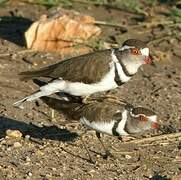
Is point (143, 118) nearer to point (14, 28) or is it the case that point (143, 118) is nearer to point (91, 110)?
point (91, 110)

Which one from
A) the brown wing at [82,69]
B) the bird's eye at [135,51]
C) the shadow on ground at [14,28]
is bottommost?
the shadow on ground at [14,28]

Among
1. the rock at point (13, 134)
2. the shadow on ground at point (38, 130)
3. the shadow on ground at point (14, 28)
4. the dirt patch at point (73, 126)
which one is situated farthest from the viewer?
the shadow on ground at point (14, 28)

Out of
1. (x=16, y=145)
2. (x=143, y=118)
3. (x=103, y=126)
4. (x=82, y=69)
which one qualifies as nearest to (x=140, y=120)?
(x=143, y=118)

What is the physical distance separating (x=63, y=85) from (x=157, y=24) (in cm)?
399

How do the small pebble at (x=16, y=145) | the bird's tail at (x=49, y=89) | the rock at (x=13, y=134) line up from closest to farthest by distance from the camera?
1. the small pebble at (x=16, y=145)
2. the rock at (x=13, y=134)
3. the bird's tail at (x=49, y=89)

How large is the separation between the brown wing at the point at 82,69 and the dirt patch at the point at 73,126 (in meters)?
0.62

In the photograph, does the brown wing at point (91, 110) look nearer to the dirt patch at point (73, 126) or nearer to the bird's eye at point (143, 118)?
the bird's eye at point (143, 118)

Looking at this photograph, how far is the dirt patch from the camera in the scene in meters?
6.82

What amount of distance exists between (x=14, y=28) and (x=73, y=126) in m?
3.25

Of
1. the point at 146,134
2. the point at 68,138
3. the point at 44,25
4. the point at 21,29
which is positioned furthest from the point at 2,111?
the point at 21,29

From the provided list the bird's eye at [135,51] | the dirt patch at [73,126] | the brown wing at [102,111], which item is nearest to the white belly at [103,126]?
the brown wing at [102,111]

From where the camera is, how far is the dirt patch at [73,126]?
22.4 feet

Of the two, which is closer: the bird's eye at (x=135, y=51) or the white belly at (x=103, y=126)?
the white belly at (x=103, y=126)

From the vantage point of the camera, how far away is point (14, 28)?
10.9 m
